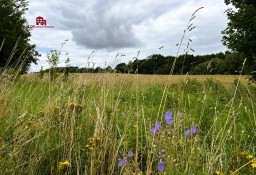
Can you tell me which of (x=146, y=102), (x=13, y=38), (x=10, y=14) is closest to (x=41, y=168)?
(x=146, y=102)

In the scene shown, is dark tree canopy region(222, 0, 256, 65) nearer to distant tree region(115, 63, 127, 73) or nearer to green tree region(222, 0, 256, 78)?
green tree region(222, 0, 256, 78)

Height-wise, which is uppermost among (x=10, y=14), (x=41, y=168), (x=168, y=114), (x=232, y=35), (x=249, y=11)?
(x=10, y=14)

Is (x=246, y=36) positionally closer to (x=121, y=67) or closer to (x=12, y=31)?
(x=121, y=67)

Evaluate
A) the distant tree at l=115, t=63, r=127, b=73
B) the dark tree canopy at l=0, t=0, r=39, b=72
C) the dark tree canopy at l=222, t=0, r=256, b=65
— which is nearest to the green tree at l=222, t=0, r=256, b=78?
the dark tree canopy at l=222, t=0, r=256, b=65

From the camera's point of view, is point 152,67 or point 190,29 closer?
point 190,29

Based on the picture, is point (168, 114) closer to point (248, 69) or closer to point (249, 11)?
point (248, 69)

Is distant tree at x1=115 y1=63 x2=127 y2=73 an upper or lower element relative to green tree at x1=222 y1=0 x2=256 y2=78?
lower

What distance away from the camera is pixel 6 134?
294cm

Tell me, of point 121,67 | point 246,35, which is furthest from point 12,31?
point 121,67

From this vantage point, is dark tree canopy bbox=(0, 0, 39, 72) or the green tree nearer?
the green tree

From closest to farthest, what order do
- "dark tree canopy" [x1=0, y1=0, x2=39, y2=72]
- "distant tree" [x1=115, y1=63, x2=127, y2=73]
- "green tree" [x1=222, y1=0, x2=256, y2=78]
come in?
"distant tree" [x1=115, y1=63, x2=127, y2=73]
"green tree" [x1=222, y1=0, x2=256, y2=78]
"dark tree canopy" [x1=0, y1=0, x2=39, y2=72]

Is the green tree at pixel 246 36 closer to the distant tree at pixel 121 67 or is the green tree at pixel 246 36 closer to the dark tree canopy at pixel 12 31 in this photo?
the distant tree at pixel 121 67

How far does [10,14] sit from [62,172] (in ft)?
104

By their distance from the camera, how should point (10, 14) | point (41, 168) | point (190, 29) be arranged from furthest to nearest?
point (10, 14) < point (41, 168) < point (190, 29)
